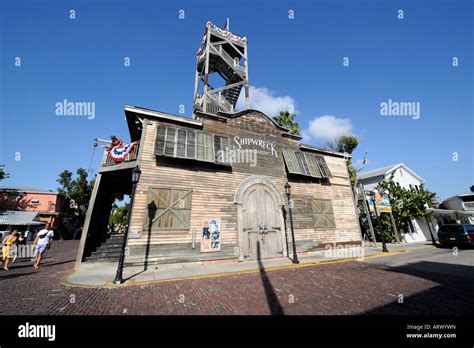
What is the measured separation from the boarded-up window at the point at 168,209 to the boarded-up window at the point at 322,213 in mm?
8915

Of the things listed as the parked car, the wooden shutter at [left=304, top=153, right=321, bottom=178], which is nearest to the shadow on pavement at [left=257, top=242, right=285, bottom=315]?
the wooden shutter at [left=304, top=153, right=321, bottom=178]

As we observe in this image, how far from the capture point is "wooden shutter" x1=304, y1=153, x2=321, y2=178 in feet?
49.1

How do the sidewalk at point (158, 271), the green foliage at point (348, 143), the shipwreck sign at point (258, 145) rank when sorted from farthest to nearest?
1. the green foliage at point (348, 143)
2. the shipwreck sign at point (258, 145)
3. the sidewalk at point (158, 271)

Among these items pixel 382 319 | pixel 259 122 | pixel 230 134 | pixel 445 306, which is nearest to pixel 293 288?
pixel 382 319

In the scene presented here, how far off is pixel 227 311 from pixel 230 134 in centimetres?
1027

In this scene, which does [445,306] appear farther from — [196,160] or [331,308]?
[196,160]

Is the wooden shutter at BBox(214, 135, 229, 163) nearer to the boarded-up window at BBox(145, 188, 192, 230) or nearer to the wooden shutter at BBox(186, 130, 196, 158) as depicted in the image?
the wooden shutter at BBox(186, 130, 196, 158)

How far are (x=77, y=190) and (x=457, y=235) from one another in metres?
50.2

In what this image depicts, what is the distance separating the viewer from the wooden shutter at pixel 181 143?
1090 centimetres

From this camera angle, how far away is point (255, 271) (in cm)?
910

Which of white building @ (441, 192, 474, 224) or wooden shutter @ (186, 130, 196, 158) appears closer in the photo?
wooden shutter @ (186, 130, 196, 158)

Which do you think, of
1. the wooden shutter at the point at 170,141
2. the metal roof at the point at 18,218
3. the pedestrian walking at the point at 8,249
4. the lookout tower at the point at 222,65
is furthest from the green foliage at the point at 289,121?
Result: the metal roof at the point at 18,218

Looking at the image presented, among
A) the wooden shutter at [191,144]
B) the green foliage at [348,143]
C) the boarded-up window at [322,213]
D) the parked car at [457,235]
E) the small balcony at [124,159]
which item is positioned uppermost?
the green foliage at [348,143]

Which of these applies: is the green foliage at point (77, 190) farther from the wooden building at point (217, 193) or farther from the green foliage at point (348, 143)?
the green foliage at point (348, 143)
